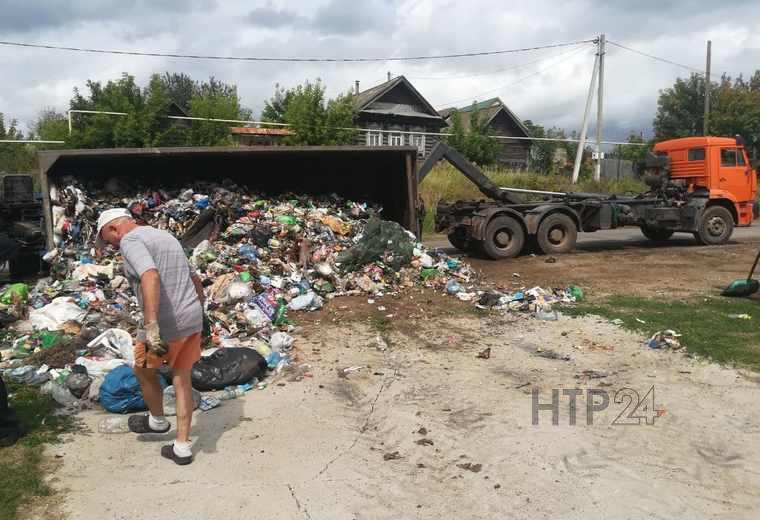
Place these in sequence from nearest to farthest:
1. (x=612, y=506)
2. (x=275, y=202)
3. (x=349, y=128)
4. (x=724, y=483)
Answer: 1. (x=612, y=506)
2. (x=724, y=483)
3. (x=275, y=202)
4. (x=349, y=128)

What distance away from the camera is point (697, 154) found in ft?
42.9

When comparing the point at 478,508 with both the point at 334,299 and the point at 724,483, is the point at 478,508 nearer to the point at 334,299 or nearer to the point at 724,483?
the point at 724,483

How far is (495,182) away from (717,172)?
11054 mm

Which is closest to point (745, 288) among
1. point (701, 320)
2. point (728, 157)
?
point (701, 320)

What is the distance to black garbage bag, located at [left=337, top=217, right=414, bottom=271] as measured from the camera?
8.38 metres

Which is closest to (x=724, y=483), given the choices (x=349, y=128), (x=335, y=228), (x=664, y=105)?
(x=335, y=228)

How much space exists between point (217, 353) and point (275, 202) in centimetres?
562

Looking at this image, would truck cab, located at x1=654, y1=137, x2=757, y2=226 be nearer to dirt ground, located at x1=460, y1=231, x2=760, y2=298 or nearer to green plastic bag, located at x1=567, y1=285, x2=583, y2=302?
dirt ground, located at x1=460, y1=231, x2=760, y2=298

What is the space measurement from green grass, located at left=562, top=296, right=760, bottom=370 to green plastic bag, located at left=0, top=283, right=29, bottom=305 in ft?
21.2

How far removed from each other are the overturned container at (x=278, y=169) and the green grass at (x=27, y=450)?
4.49m

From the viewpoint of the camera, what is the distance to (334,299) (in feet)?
25.1

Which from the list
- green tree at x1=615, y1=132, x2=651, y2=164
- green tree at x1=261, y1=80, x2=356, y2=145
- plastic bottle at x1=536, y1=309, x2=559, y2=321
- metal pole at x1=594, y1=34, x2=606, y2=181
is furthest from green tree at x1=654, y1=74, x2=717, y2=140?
plastic bottle at x1=536, y1=309, x2=559, y2=321

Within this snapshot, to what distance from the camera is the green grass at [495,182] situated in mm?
20828

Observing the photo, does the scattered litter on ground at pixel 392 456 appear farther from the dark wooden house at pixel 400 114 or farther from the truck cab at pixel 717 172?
the dark wooden house at pixel 400 114
